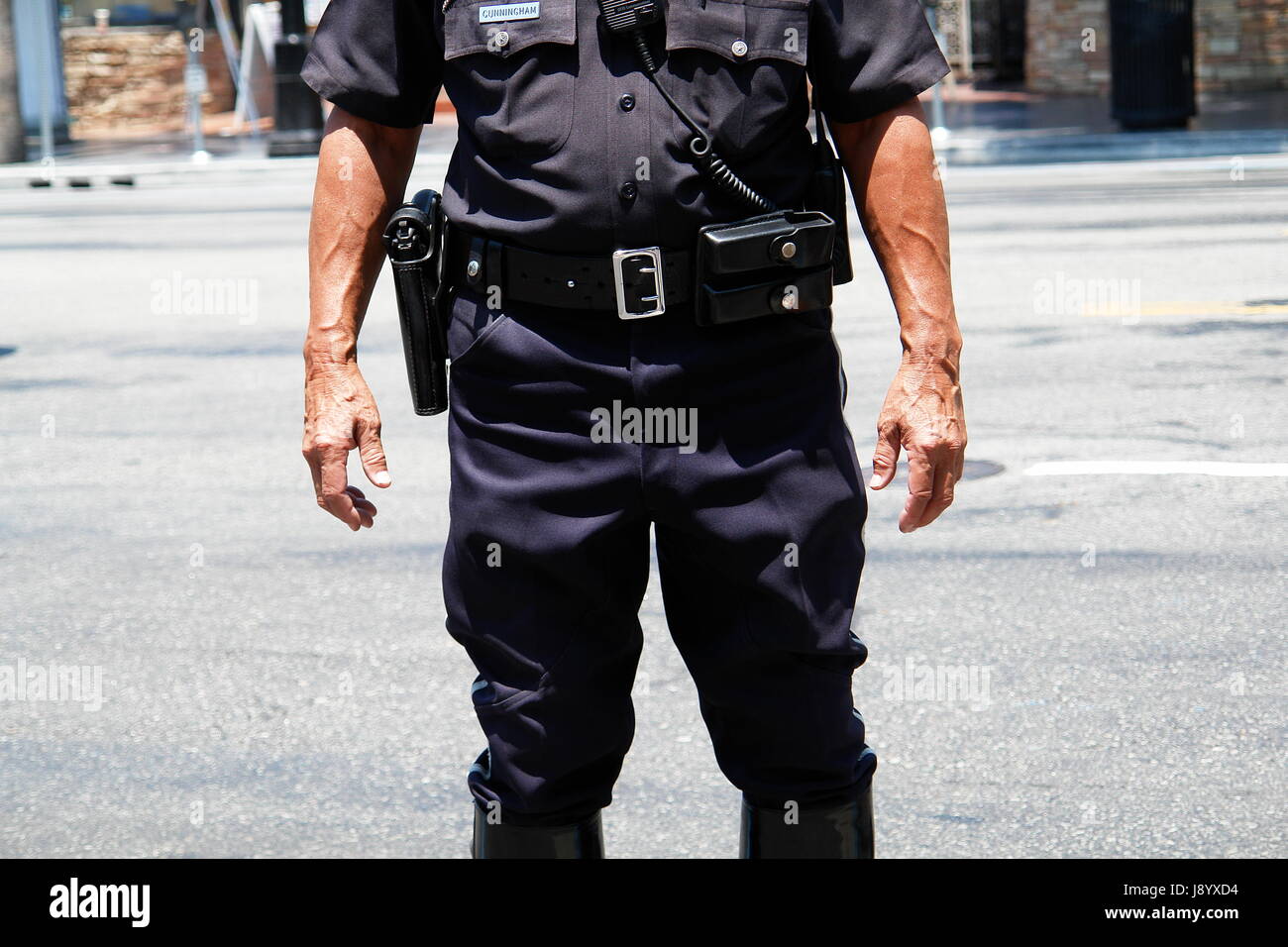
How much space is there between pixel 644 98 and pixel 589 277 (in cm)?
25

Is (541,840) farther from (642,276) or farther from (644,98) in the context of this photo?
(644,98)

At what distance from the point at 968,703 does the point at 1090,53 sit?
2167 centimetres

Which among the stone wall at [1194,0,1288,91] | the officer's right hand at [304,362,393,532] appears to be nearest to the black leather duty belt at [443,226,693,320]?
the officer's right hand at [304,362,393,532]

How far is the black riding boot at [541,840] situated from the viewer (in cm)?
252

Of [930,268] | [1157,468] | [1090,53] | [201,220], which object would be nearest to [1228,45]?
[1090,53]

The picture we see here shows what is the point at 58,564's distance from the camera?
17.9ft

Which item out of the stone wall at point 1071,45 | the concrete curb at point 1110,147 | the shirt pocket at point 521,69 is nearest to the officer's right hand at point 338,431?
the shirt pocket at point 521,69

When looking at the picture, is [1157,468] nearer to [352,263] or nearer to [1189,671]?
[1189,671]

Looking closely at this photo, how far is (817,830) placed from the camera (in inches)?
99.3

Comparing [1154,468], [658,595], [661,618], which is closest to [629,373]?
Result: [661,618]

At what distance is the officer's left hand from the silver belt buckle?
0.37m

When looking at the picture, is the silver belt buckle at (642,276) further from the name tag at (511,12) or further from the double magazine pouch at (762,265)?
the name tag at (511,12)

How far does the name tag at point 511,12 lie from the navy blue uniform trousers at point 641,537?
385 mm

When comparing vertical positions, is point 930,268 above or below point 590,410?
above
